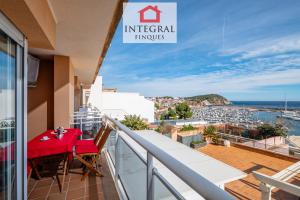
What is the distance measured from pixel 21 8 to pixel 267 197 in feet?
16.1

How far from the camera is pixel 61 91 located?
4488 millimetres

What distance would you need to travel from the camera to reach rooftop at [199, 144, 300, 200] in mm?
6064

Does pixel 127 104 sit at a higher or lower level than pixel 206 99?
lower

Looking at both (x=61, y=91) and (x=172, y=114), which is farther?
(x=172, y=114)

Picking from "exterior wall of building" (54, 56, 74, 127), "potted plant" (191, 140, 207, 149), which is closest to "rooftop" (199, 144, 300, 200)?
"potted plant" (191, 140, 207, 149)

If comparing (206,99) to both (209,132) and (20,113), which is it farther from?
(20,113)

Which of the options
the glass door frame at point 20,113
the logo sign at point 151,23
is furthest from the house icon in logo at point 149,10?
the glass door frame at point 20,113

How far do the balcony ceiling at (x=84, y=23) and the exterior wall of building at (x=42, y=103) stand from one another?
0.91 m

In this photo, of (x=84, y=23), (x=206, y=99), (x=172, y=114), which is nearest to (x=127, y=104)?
(x=172, y=114)

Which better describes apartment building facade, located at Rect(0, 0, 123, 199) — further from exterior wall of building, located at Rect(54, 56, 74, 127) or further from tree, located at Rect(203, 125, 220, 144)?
tree, located at Rect(203, 125, 220, 144)

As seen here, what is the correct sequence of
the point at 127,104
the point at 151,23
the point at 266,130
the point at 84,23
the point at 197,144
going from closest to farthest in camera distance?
the point at 84,23 → the point at 151,23 → the point at 197,144 → the point at 266,130 → the point at 127,104

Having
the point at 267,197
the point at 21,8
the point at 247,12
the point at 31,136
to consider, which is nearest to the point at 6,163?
the point at 21,8

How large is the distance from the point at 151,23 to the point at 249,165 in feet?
A: 27.1

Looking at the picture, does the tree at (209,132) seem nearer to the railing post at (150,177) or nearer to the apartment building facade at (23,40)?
the apartment building facade at (23,40)
